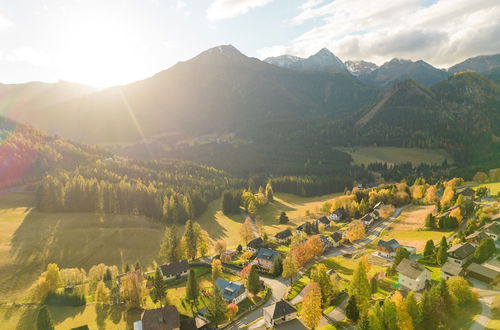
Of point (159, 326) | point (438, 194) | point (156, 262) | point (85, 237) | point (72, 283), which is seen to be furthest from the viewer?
point (438, 194)

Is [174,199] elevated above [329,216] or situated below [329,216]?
above

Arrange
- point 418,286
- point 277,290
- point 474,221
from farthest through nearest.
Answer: point 474,221
point 277,290
point 418,286

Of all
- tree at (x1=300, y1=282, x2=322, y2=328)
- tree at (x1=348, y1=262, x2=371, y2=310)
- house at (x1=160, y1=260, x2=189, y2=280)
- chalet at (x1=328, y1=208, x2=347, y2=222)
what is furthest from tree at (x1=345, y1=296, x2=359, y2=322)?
chalet at (x1=328, y1=208, x2=347, y2=222)

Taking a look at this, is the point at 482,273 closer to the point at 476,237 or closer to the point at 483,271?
the point at 483,271

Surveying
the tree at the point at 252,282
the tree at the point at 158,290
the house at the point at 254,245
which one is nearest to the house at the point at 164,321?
the tree at the point at 158,290

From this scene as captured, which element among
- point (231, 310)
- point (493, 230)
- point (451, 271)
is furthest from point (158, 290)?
Answer: point (493, 230)

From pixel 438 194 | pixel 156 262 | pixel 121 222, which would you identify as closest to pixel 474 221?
pixel 438 194

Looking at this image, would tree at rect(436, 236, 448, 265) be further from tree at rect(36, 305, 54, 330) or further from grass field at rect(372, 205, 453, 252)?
tree at rect(36, 305, 54, 330)

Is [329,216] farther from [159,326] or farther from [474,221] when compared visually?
[159,326]
